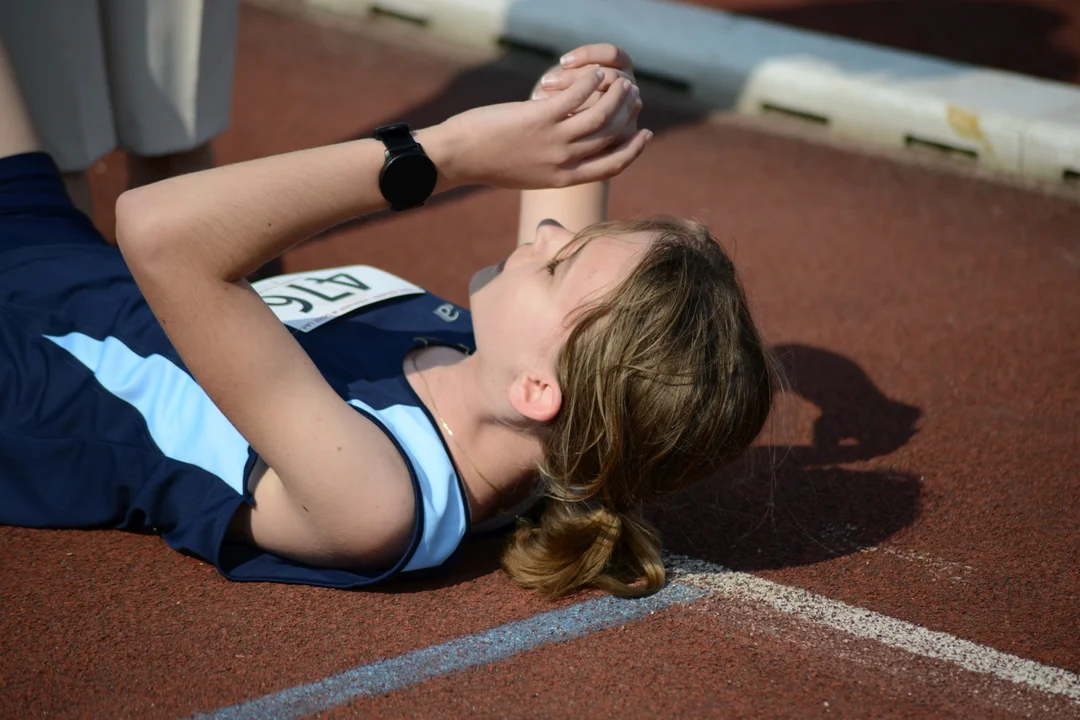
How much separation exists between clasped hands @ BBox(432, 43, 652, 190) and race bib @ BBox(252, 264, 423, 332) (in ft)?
2.12

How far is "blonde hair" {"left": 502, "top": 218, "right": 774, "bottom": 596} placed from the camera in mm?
2156

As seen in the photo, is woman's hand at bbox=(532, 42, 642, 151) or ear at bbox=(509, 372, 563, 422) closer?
ear at bbox=(509, 372, 563, 422)

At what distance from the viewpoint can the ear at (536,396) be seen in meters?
2.20

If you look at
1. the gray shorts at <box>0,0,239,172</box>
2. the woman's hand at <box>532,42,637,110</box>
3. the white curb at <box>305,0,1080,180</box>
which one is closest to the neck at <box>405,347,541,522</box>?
the woman's hand at <box>532,42,637,110</box>

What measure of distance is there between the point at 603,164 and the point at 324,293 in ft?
2.94

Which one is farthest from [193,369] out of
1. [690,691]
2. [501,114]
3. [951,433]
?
[951,433]

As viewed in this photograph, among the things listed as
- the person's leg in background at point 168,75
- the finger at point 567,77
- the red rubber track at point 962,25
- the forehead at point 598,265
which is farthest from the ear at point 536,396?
the red rubber track at point 962,25

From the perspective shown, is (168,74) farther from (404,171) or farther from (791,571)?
(791,571)

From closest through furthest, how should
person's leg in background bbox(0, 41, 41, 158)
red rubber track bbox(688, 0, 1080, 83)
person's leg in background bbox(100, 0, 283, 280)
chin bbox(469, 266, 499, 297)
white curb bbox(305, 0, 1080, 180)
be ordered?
chin bbox(469, 266, 499, 297) < person's leg in background bbox(0, 41, 41, 158) < person's leg in background bbox(100, 0, 283, 280) < white curb bbox(305, 0, 1080, 180) < red rubber track bbox(688, 0, 1080, 83)

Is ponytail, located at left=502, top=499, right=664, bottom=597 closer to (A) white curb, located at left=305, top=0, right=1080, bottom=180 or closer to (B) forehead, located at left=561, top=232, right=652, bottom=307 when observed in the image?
(B) forehead, located at left=561, top=232, right=652, bottom=307

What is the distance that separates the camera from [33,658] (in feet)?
7.06

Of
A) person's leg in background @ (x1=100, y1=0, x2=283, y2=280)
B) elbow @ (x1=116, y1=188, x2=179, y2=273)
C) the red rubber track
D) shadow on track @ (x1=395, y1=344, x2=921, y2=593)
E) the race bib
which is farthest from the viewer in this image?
the red rubber track

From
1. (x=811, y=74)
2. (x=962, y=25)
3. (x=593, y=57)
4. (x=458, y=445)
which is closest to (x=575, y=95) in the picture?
(x=593, y=57)

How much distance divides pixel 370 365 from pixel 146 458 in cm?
52
